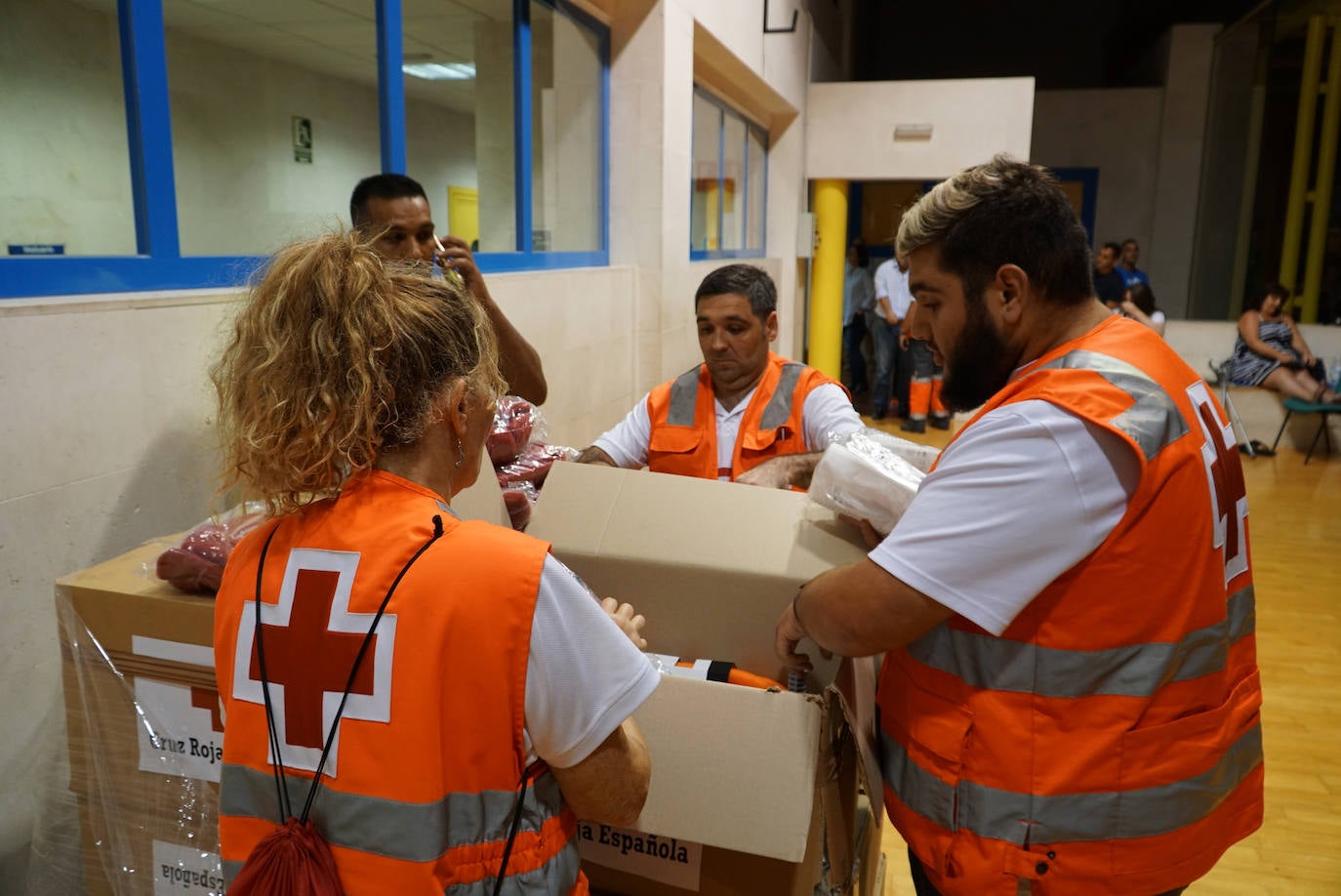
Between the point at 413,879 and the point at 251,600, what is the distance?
32 centimetres

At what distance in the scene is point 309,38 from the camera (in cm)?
602

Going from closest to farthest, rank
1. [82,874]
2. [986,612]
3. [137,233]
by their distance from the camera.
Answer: [986,612] < [82,874] < [137,233]

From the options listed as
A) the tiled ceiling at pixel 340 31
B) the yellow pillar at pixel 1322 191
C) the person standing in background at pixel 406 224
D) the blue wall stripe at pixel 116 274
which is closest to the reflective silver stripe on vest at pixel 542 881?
the blue wall stripe at pixel 116 274

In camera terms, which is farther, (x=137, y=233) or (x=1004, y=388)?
(x=137, y=233)

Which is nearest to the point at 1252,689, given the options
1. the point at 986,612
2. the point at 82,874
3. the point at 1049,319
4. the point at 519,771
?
the point at 986,612

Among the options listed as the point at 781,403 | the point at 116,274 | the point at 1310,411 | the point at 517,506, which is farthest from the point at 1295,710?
the point at 1310,411

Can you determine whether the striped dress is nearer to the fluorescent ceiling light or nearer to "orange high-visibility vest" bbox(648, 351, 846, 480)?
the fluorescent ceiling light

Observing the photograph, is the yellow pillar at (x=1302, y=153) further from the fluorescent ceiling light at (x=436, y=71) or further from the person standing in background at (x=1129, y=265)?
the fluorescent ceiling light at (x=436, y=71)

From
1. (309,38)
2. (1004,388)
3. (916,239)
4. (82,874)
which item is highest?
(309,38)

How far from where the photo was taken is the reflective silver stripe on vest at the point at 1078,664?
107cm

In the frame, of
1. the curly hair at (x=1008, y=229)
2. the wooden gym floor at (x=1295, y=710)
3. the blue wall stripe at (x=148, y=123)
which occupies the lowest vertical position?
the wooden gym floor at (x=1295, y=710)

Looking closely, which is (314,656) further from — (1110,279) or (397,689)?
(1110,279)

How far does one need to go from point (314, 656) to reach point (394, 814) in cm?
17

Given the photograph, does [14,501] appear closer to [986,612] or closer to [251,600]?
[251,600]
